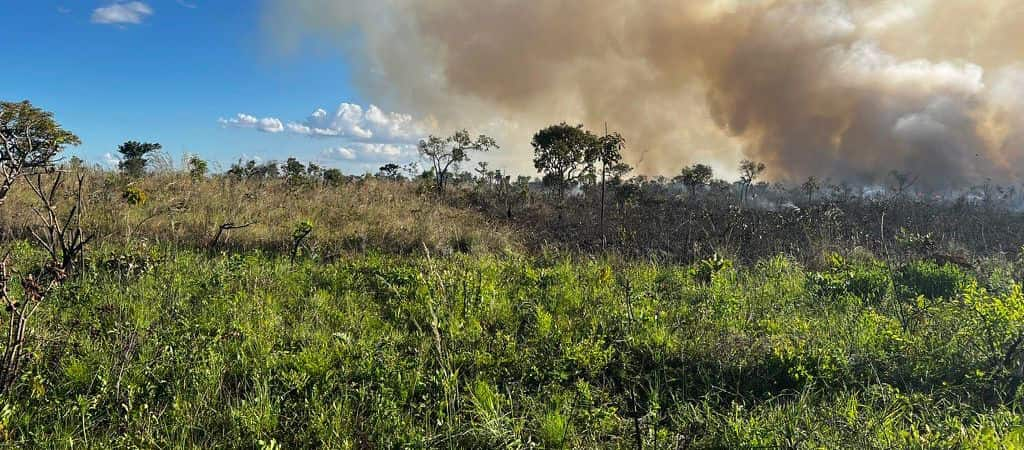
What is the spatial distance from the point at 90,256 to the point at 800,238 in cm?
1461

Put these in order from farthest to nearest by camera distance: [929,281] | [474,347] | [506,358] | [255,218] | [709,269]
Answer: [255,218]
[709,269]
[929,281]
[474,347]
[506,358]

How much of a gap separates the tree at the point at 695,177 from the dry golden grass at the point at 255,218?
16239 millimetres

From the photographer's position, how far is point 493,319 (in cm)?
488

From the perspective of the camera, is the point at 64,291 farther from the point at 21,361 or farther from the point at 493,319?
the point at 493,319

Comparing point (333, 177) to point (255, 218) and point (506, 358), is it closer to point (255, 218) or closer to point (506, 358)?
point (255, 218)

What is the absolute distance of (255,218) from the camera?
10.3 metres

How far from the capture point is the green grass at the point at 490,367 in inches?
→ 115

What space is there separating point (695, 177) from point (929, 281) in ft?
66.3

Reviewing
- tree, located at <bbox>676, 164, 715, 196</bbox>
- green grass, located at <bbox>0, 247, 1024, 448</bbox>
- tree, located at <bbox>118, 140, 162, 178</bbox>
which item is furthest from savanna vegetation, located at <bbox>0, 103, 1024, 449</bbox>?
tree, located at <bbox>676, 164, 715, 196</bbox>

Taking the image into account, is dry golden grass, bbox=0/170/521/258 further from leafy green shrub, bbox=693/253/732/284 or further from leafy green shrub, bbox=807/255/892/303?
leafy green shrub, bbox=807/255/892/303

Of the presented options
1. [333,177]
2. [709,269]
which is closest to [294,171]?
[333,177]

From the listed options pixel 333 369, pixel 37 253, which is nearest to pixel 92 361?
pixel 333 369

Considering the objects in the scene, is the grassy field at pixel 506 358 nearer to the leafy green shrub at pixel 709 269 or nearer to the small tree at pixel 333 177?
the leafy green shrub at pixel 709 269

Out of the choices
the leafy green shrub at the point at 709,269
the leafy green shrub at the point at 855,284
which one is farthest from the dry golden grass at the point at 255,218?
the leafy green shrub at the point at 855,284
